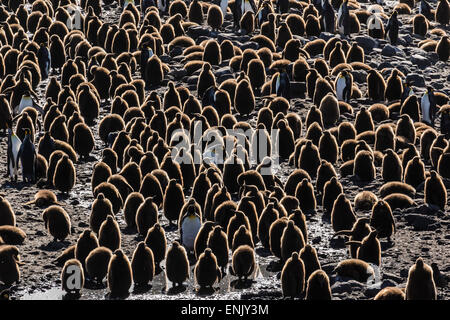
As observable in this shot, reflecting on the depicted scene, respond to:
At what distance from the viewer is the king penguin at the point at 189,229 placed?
1353 cm

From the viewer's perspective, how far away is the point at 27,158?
15.9 m

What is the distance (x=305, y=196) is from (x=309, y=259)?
2332 millimetres

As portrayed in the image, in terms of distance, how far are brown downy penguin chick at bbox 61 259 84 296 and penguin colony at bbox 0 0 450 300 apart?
0.07 ft

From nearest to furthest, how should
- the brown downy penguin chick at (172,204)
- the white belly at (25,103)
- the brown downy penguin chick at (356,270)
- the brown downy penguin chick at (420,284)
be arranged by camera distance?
the brown downy penguin chick at (420,284) → the brown downy penguin chick at (356,270) → the brown downy penguin chick at (172,204) → the white belly at (25,103)

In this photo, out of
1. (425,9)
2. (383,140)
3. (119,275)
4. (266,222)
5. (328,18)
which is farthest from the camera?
(425,9)

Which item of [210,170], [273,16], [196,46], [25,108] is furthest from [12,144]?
[273,16]

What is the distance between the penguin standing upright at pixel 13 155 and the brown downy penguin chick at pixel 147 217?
290cm

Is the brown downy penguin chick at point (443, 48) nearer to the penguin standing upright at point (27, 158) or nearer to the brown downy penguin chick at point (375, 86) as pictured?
the brown downy penguin chick at point (375, 86)

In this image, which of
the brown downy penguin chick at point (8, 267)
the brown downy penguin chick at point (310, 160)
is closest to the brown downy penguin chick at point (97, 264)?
the brown downy penguin chick at point (8, 267)

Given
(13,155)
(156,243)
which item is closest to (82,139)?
(13,155)

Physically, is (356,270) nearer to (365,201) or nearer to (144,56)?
(365,201)

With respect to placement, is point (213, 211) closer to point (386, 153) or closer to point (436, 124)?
point (386, 153)

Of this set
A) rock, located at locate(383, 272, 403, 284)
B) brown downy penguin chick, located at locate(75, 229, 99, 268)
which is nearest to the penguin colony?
brown downy penguin chick, located at locate(75, 229, 99, 268)

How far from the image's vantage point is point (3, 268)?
41.2ft
